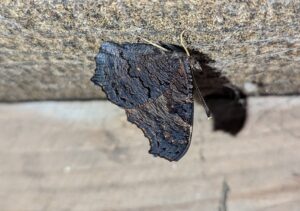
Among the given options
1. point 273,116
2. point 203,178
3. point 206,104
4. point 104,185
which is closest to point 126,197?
point 104,185

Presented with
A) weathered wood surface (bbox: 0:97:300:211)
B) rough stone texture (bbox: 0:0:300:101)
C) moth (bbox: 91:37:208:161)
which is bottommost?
weathered wood surface (bbox: 0:97:300:211)

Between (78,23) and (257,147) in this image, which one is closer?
(78,23)

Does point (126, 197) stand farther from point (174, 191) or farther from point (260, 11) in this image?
point (260, 11)

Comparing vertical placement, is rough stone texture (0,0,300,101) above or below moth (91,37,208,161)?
above

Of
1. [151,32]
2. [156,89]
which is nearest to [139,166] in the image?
[156,89]

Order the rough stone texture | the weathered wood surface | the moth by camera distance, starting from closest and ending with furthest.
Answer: the rough stone texture
the moth
the weathered wood surface

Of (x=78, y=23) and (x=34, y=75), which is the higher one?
(x=78, y=23)
